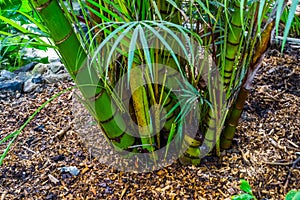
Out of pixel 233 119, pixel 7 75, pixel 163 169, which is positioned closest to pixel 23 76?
pixel 7 75

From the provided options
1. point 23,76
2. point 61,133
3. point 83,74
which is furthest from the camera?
point 23,76

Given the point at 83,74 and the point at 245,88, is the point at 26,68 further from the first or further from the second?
the point at 245,88

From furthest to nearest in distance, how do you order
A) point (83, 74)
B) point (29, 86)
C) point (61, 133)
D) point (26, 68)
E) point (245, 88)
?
point (26, 68) → point (29, 86) → point (61, 133) → point (245, 88) → point (83, 74)

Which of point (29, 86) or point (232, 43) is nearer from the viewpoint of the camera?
point (232, 43)

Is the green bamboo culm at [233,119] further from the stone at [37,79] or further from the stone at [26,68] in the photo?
the stone at [26,68]

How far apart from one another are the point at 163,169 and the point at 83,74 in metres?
0.36

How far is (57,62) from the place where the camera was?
1.57m

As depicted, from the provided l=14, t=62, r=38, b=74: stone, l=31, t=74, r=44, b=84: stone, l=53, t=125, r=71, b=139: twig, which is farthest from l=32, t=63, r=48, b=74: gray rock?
l=53, t=125, r=71, b=139: twig

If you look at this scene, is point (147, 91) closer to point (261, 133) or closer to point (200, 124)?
point (200, 124)

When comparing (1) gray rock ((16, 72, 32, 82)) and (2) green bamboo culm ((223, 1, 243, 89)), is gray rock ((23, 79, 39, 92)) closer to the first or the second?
(1) gray rock ((16, 72, 32, 82))

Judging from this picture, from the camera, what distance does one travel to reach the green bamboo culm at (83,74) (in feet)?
1.98

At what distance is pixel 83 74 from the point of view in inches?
27.6

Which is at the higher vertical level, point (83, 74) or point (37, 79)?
point (83, 74)

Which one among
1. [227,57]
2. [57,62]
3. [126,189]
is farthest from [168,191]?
[57,62]
